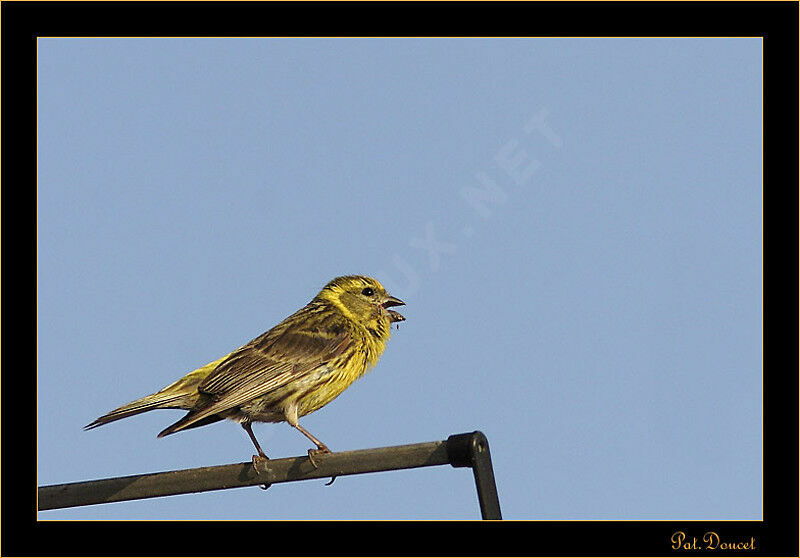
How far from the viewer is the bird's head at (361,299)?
9430mm

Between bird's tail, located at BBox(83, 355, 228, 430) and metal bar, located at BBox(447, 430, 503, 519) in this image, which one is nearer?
metal bar, located at BBox(447, 430, 503, 519)

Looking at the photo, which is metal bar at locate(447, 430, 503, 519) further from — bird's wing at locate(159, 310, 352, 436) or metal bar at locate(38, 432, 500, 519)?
bird's wing at locate(159, 310, 352, 436)

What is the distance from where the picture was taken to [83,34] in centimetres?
825

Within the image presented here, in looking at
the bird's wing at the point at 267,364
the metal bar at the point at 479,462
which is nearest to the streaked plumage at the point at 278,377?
the bird's wing at the point at 267,364

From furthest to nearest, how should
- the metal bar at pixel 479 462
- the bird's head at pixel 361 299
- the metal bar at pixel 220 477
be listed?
the bird's head at pixel 361 299 < the metal bar at pixel 220 477 < the metal bar at pixel 479 462

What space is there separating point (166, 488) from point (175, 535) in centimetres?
45

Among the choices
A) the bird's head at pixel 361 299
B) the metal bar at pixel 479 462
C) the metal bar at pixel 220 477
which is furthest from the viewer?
the bird's head at pixel 361 299

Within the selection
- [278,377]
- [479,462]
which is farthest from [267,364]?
[479,462]

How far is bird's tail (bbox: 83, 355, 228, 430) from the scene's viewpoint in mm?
7758

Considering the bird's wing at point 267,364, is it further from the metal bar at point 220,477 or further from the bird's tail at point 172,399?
the metal bar at point 220,477

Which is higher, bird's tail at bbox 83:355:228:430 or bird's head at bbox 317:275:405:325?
→ bird's head at bbox 317:275:405:325

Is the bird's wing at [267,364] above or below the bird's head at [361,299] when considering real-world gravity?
below

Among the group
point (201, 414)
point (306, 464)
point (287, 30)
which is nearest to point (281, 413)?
point (201, 414)

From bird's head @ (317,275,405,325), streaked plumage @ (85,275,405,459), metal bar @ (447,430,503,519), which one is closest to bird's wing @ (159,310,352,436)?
streaked plumage @ (85,275,405,459)
